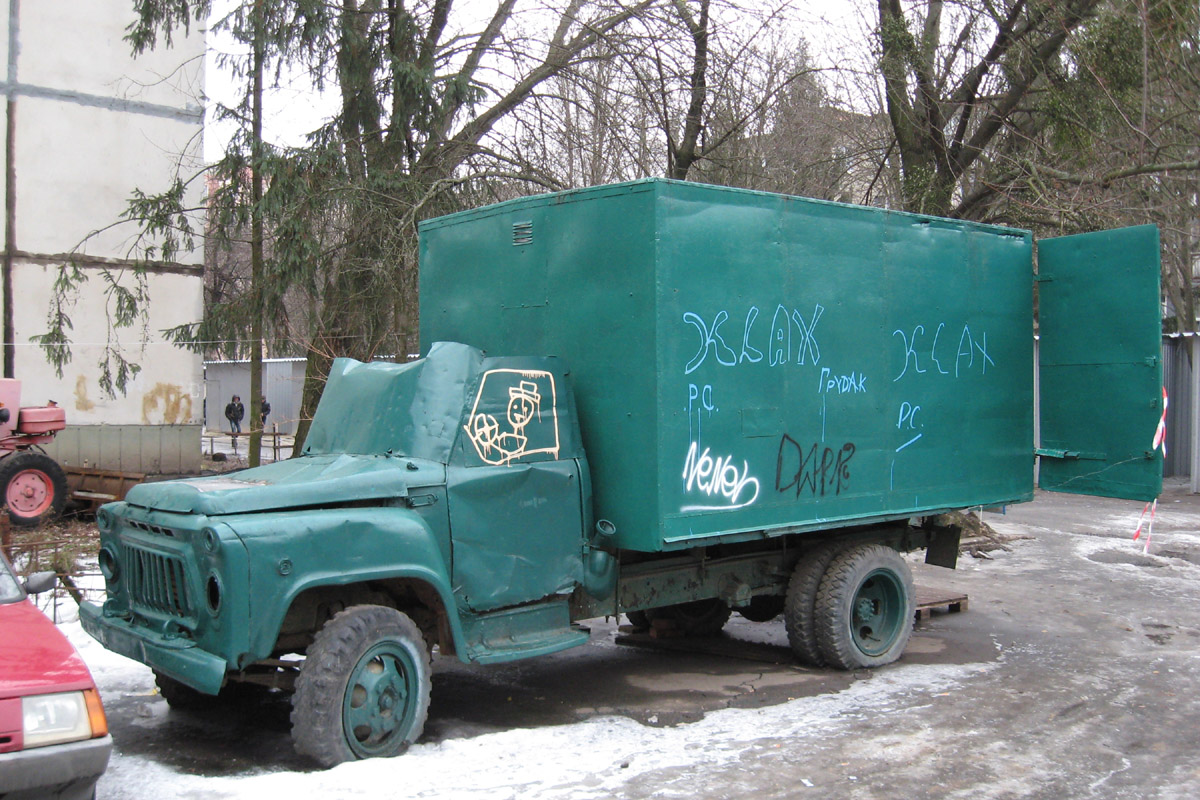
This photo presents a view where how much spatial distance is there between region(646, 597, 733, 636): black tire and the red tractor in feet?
28.2

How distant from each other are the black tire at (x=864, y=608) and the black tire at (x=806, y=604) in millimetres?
45

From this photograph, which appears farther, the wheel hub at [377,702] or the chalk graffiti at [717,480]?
the chalk graffiti at [717,480]

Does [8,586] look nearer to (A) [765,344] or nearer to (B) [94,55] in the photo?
(A) [765,344]

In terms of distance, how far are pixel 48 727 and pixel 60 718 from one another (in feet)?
0.18

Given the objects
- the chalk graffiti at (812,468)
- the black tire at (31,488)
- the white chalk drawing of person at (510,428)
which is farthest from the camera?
the black tire at (31,488)

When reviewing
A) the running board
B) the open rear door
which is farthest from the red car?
the open rear door

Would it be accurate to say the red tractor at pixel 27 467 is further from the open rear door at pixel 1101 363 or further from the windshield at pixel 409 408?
the open rear door at pixel 1101 363

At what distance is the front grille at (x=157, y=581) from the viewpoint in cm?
516

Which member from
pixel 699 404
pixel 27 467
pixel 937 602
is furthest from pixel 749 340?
pixel 27 467

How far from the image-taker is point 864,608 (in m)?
7.78

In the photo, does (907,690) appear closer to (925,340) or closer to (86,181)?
(925,340)

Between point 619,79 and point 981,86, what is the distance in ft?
16.3

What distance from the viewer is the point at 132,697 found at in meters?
6.57

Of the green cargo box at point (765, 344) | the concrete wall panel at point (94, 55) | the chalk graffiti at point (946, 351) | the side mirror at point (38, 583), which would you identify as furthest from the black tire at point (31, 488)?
the chalk graffiti at point (946, 351)
